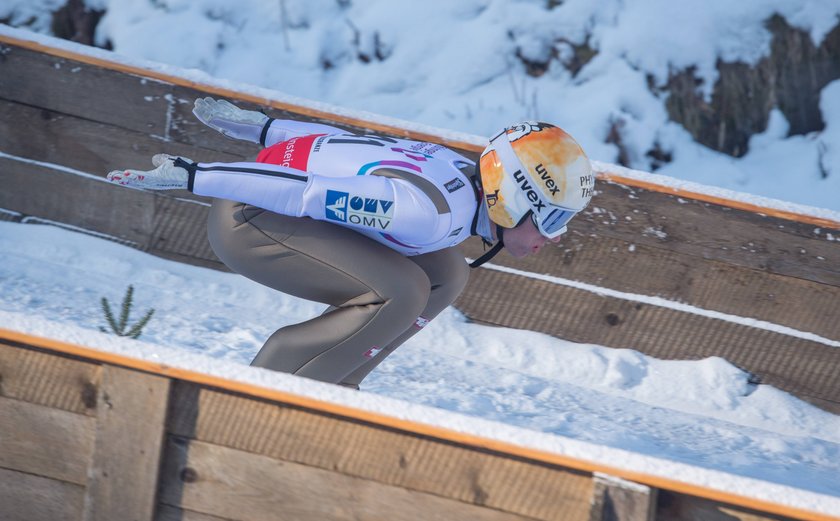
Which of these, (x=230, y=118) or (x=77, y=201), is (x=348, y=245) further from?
(x=77, y=201)

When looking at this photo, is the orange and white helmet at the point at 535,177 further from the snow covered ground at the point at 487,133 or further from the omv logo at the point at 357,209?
the snow covered ground at the point at 487,133

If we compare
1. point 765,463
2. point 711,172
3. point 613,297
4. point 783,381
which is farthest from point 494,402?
point 711,172

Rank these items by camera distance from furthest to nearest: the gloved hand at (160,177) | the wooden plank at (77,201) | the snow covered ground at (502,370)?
the wooden plank at (77,201) < the snow covered ground at (502,370) < the gloved hand at (160,177)

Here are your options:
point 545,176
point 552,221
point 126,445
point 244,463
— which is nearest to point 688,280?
point 552,221

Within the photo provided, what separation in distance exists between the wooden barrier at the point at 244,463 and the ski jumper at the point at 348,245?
0.72 metres

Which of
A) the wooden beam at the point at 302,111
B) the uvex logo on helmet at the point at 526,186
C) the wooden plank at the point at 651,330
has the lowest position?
the wooden plank at the point at 651,330

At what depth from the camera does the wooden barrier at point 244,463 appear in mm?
1964

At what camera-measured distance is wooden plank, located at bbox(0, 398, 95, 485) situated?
2113mm

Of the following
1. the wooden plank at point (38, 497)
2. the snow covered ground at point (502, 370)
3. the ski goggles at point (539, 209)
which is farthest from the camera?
the snow covered ground at point (502, 370)

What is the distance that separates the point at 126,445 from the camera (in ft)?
6.85

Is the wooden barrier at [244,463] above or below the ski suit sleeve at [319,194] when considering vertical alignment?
below

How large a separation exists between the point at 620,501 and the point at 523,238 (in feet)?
3.74

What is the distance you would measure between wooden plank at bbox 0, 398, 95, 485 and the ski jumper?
0.76m

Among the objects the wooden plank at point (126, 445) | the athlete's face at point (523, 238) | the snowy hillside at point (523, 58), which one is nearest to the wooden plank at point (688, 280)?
the athlete's face at point (523, 238)
